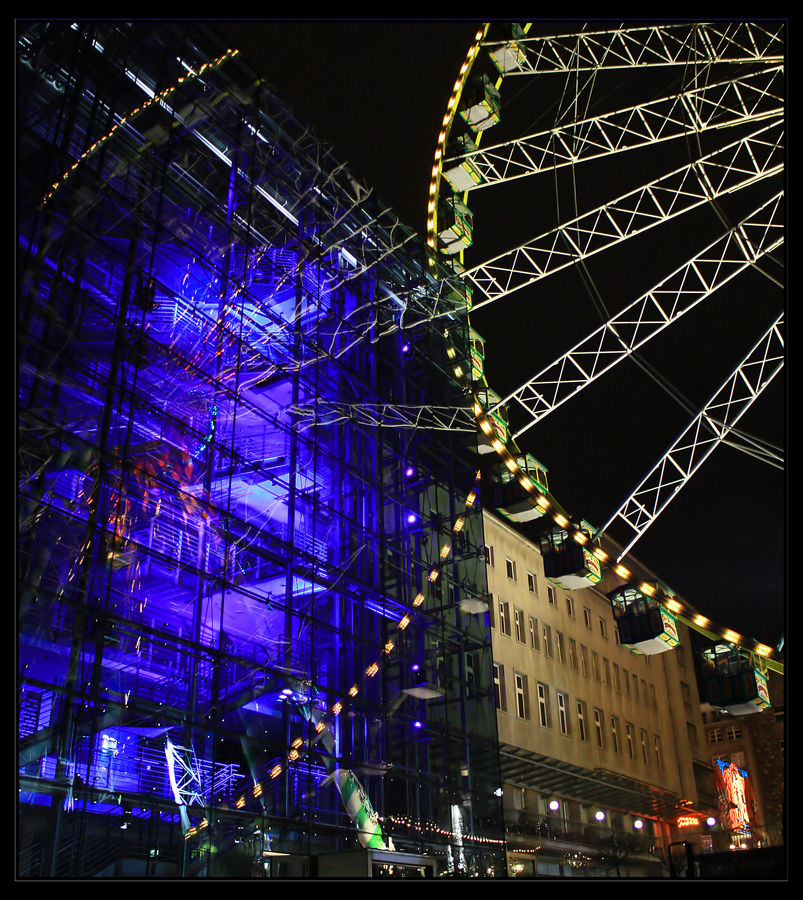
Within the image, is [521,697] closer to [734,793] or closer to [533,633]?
[533,633]

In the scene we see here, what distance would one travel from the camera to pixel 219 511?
17.1 metres

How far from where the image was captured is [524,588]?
1515 inches

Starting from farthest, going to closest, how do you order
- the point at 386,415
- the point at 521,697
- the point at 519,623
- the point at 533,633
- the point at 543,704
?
1. the point at 533,633
2. the point at 519,623
3. the point at 543,704
4. the point at 521,697
5. the point at 386,415

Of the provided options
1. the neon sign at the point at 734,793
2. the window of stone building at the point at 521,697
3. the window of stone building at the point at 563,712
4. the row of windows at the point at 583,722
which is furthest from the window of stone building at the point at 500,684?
the neon sign at the point at 734,793

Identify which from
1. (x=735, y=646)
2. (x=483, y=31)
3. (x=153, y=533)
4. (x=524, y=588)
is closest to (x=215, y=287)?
(x=153, y=533)

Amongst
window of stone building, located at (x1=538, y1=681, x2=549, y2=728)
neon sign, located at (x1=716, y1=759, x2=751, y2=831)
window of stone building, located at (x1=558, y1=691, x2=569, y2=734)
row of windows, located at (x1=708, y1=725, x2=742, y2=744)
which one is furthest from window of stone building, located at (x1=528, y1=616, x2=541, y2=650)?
row of windows, located at (x1=708, y1=725, x2=742, y2=744)

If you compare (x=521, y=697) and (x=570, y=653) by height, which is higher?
(x=570, y=653)

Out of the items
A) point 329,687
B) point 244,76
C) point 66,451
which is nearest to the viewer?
point 66,451

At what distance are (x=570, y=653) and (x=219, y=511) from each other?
2676 centimetres

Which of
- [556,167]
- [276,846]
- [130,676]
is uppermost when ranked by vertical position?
[556,167]

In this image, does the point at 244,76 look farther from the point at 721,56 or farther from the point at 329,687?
the point at 329,687

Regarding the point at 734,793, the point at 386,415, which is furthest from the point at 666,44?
the point at 734,793

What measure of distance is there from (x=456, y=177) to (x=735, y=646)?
1375 cm

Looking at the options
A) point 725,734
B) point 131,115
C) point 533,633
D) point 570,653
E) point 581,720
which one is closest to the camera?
point 131,115
